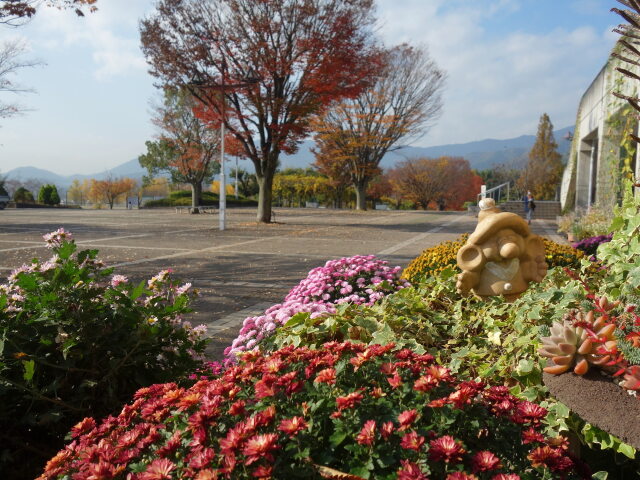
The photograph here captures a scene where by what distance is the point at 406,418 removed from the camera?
113 centimetres

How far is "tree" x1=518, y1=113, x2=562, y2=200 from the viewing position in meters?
41.0

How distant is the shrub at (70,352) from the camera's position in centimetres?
187

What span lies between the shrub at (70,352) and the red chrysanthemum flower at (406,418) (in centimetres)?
136

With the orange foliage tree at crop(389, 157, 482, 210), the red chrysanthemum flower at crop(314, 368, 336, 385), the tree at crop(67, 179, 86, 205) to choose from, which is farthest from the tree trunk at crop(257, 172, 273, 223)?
the tree at crop(67, 179, 86, 205)

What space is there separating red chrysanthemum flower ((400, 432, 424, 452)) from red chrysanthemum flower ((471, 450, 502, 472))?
0.12m

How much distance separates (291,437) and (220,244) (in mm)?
11284

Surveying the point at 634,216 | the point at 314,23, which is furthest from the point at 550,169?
the point at 634,216

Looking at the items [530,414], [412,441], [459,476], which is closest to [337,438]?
[412,441]

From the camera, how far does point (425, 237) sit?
1472cm

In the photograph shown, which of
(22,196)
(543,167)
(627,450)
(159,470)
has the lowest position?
(627,450)

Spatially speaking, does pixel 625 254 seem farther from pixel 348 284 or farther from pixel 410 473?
pixel 348 284

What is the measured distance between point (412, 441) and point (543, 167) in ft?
149

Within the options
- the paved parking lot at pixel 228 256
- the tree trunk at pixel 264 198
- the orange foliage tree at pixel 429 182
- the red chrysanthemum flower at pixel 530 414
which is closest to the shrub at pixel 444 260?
the paved parking lot at pixel 228 256

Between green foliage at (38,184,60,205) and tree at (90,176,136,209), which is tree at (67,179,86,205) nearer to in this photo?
tree at (90,176,136,209)
